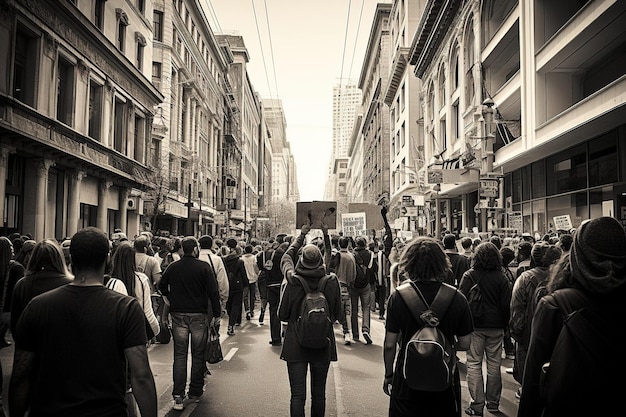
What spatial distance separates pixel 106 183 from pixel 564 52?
21760 mm

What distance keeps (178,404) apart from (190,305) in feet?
4.09

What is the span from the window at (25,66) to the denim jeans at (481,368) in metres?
19.0

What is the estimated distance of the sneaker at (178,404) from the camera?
6.65 m

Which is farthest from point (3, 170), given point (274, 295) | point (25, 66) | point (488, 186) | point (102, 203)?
point (488, 186)

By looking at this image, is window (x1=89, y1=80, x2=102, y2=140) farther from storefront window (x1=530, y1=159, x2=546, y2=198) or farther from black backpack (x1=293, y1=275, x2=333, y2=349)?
black backpack (x1=293, y1=275, x2=333, y2=349)

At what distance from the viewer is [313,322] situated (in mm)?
5395

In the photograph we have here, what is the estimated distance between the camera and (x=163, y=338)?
8953 millimetres

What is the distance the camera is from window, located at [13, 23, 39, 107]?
64.0 ft

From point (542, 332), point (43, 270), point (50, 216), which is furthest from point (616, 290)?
point (50, 216)

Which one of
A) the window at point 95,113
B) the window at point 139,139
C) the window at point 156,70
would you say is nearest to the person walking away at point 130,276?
the window at point 95,113

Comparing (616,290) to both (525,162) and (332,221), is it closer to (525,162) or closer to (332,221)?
(332,221)

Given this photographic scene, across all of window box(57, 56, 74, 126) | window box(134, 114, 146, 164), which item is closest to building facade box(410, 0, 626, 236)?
window box(57, 56, 74, 126)

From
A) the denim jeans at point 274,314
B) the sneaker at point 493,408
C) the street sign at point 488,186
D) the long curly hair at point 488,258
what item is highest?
the street sign at point 488,186

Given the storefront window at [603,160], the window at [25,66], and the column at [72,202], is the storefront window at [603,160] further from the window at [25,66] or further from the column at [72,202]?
the column at [72,202]
